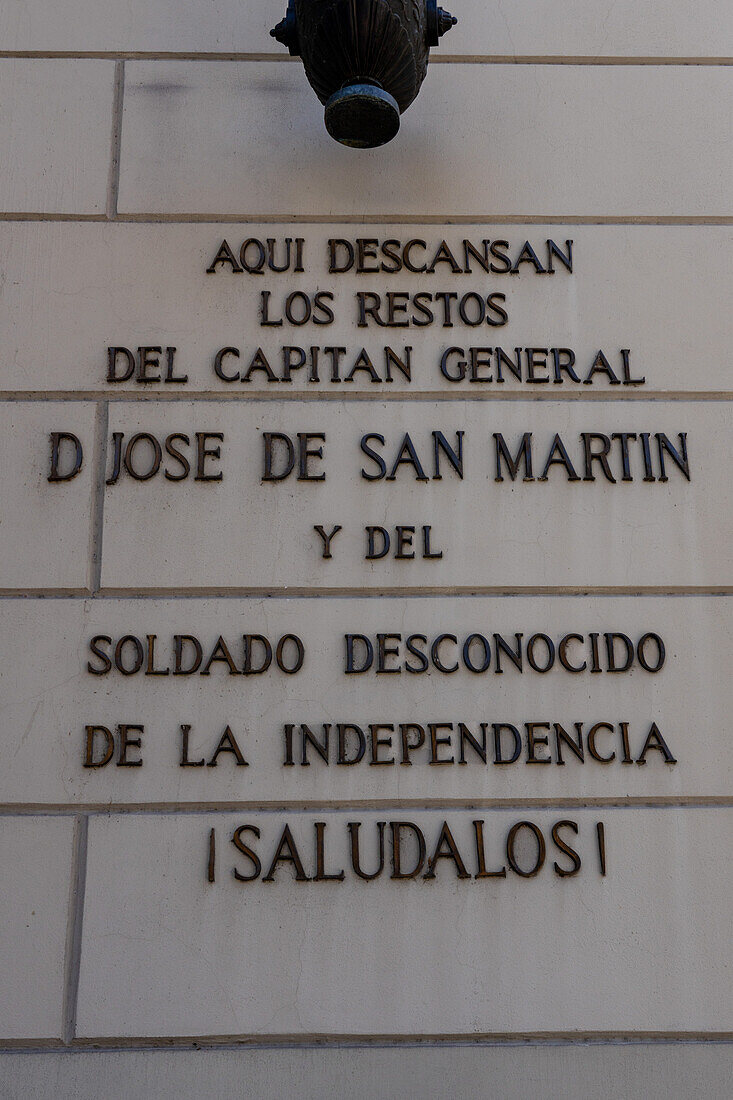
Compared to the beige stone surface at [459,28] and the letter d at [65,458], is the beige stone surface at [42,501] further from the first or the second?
the beige stone surface at [459,28]

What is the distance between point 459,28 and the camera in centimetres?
453

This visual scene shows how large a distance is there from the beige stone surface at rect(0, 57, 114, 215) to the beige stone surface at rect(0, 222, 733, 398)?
0.43 ft

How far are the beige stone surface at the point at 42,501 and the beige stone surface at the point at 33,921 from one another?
2.87ft

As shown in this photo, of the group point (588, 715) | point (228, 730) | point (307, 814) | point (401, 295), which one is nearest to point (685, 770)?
point (588, 715)

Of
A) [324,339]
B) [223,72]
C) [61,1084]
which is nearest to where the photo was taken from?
[61,1084]

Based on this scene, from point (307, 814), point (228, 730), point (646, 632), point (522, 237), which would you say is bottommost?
point (307, 814)

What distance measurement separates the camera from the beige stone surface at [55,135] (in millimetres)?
4316

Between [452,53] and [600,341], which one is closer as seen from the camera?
[600,341]

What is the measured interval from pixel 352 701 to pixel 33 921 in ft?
4.27

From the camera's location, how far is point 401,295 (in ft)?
13.9

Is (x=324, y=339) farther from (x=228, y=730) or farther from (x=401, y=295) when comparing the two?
(x=228, y=730)

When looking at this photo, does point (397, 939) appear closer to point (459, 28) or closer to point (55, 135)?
point (55, 135)

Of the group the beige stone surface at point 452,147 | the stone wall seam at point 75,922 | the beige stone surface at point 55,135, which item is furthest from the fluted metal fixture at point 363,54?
the stone wall seam at point 75,922

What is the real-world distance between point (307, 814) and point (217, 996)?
65 cm
